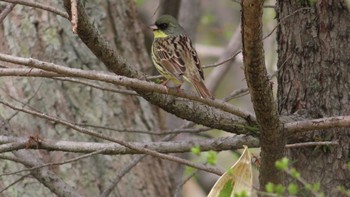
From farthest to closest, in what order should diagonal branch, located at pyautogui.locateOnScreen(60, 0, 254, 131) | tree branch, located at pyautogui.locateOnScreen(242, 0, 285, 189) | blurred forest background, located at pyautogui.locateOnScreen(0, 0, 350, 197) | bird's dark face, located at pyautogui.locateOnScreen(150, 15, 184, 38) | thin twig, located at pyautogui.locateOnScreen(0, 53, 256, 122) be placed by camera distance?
bird's dark face, located at pyautogui.locateOnScreen(150, 15, 184, 38) → blurred forest background, located at pyautogui.locateOnScreen(0, 0, 350, 197) → diagonal branch, located at pyautogui.locateOnScreen(60, 0, 254, 131) → thin twig, located at pyautogui.locateOnScreen(0, 53, 256, 122) → tree branch, located at pyautogui.locateOnScreen(242, 0, 285, 189)

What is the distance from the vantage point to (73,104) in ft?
20.0

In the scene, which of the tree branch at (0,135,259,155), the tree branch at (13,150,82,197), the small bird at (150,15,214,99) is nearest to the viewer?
the tree branch at (0,135,259,155)

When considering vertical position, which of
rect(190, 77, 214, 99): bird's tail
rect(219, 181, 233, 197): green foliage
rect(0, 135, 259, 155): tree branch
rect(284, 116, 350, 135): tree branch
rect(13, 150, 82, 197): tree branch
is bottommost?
rect(13, 150, 82, 197): tree branch

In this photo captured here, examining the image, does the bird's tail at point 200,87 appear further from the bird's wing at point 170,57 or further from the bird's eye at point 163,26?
the bird's eye at point 163,26

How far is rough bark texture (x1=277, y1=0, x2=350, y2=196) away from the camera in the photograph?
4.48 metres

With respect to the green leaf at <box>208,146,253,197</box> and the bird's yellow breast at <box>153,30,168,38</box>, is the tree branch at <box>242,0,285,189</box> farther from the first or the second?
the bird's yellow breast at <box>153,30,168,38</box>

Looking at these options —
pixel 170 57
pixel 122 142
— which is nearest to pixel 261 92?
pixel 122 142

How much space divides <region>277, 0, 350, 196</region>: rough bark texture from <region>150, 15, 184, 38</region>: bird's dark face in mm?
1368

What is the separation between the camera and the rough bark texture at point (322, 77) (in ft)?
14.7

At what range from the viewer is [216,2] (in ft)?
49.1

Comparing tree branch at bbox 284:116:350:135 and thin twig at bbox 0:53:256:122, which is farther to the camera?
tree branch at bbox 284:116:350:135

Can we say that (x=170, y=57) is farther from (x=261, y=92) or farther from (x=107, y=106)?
(x=261, y=92)

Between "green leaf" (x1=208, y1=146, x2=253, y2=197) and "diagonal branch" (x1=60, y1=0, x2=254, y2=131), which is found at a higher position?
"diagonal branch" (x1=60, y1=0, x2=254, y2=131)

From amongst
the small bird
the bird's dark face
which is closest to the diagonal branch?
the small bird
